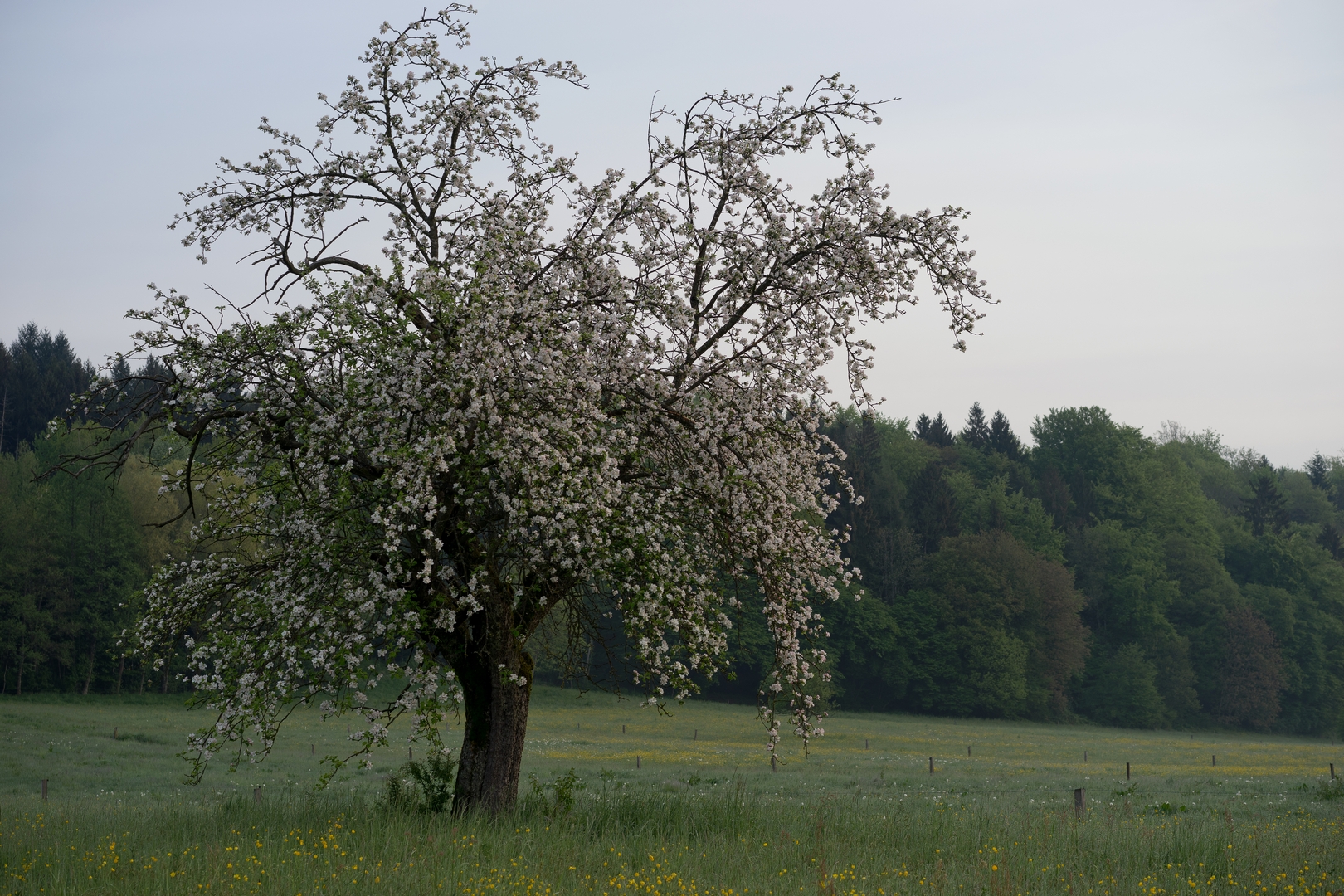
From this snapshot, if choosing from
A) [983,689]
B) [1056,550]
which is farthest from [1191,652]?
[983,689]

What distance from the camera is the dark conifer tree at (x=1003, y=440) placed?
10500 centimetres

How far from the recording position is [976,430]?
4355 inches

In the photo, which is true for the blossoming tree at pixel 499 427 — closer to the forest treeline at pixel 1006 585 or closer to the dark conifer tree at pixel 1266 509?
the forest treeline at pixel 1006 585

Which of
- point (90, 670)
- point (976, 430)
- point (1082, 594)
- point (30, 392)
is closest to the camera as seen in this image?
point (90, 670)

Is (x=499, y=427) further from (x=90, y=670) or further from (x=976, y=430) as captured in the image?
(x=976, y=430)

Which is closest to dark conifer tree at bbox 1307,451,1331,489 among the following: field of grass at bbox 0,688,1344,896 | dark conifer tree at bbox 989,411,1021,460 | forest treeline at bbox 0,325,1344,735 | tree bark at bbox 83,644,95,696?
forest treeline at bbox 0,325,1344,735

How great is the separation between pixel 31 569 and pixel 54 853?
56.5 m

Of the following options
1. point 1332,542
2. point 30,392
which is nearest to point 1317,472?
point 1332,542

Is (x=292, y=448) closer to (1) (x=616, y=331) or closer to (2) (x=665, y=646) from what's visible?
(1) (x=616, y=331)

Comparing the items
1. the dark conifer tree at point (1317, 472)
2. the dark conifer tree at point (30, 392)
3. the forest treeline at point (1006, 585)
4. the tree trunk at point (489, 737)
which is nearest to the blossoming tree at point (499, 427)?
the tree trunk at point (489, 737)

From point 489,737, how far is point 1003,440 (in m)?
99.7

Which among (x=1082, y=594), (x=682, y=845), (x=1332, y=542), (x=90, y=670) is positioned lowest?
(x=90, y=670)

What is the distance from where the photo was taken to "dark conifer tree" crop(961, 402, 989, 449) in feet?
359

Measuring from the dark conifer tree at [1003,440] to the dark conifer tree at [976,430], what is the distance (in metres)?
1.63
